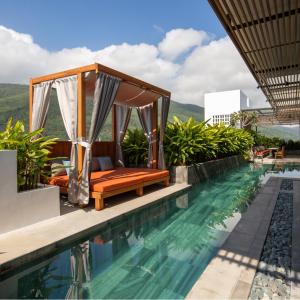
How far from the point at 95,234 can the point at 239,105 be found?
34.1 metres

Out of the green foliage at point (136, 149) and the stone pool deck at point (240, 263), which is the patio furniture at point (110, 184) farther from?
the stone pool deck at point (240, 263)

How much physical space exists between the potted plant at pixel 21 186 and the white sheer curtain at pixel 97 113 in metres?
0.64

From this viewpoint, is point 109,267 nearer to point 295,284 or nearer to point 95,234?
point 95,234

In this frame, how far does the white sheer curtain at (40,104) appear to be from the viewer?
550 cm

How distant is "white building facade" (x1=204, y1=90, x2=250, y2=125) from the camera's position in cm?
3453

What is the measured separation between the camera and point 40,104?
5547 mm

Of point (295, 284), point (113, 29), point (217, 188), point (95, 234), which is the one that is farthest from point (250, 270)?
point (113, 29)

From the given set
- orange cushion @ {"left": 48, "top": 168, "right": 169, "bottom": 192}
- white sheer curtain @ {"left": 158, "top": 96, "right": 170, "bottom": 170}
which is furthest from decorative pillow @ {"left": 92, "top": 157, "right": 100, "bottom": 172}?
white sheer curtain @ {"left": 158, "top": 96, "right": 170, "bottom": 170}

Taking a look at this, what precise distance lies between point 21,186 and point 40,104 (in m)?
2.30

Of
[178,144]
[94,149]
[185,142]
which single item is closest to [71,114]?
[94,149]

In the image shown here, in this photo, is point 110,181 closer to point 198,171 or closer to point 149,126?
point 149,126

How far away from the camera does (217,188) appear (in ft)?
24.5

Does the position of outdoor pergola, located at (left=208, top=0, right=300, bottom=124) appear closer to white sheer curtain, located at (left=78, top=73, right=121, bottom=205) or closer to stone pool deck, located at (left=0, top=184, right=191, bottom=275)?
white sheer curtain, located at (left=78, top=73, right=121, bottom=205)

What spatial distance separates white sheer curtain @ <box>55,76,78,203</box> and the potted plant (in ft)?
2.17
